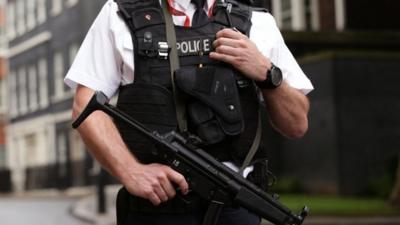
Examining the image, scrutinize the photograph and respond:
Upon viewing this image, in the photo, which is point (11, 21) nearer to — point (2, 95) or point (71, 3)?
point (2, 95)

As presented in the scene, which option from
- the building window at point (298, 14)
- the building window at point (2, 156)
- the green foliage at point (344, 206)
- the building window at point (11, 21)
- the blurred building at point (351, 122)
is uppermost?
the building window at point (11, 21)

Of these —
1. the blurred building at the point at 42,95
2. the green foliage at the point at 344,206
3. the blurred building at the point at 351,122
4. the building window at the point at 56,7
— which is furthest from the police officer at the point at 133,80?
the building window at the point at 56,7

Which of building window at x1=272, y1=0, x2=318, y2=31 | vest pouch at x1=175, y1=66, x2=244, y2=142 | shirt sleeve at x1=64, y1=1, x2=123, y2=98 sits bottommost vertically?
vest pouch at x1=175, y1=66, x2=244, y2=142

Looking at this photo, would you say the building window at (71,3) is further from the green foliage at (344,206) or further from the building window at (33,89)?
the green foliage at (344,206)

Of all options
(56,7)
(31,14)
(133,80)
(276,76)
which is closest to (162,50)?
(133,80)

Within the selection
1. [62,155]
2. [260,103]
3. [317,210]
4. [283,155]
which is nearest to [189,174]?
[260,103]

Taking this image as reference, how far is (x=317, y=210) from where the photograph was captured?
14.6 m

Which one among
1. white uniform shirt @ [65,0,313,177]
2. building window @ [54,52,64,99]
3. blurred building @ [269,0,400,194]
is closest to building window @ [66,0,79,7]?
building window @ [54,52,64,99]

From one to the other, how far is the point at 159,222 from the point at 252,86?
490 millimetres

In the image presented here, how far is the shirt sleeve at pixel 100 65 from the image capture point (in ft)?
9.32

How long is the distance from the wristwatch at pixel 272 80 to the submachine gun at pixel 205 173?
0.99 feet

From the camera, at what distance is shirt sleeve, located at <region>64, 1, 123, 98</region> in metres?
2.84

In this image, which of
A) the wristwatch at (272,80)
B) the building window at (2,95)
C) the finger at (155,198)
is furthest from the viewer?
the building window at (2,95)

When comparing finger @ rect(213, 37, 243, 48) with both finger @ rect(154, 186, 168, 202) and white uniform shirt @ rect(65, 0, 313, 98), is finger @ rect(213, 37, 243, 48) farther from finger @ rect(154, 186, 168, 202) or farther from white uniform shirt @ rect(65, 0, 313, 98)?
finger @ rect(154, 186, 168, 202)
